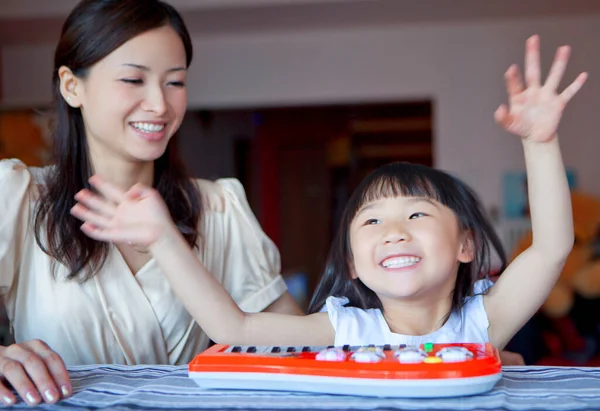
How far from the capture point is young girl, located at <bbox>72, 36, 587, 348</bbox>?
2.95ft

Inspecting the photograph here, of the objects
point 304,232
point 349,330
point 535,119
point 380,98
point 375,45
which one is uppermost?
point 375,45

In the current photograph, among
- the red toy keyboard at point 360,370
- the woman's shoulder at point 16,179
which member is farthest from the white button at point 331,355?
the woman's shoulder at point 16,179

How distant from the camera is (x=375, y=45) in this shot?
4516mm

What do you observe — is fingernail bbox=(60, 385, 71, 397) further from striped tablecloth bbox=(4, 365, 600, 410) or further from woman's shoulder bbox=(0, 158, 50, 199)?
woman's shoulder bbox=(0, 158, 50, 199)

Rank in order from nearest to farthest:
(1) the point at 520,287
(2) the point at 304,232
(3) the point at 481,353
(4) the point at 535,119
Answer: (3) the point at 481,353 < (4) the point at 535,119 < (1) the point at 520,287 < (2) the point at 304,232

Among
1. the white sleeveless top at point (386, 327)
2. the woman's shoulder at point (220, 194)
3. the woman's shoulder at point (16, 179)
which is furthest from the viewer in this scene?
the woman's shoulder at point (220, 194)

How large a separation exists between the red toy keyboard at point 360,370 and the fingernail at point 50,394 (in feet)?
0.46

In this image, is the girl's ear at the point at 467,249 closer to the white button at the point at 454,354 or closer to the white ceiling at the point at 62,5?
the white button at the point at 454,354

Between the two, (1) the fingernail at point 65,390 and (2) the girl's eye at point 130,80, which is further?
(2) the girl's eye at point 130,80

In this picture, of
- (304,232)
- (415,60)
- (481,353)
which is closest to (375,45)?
(415,60)

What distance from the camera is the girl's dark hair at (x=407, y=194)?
3.43ft

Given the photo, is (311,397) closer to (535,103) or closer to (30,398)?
(30,398)

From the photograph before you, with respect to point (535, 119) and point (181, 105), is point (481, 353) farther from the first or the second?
point (181, 105)

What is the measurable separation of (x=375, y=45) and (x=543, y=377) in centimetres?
Result: 393
